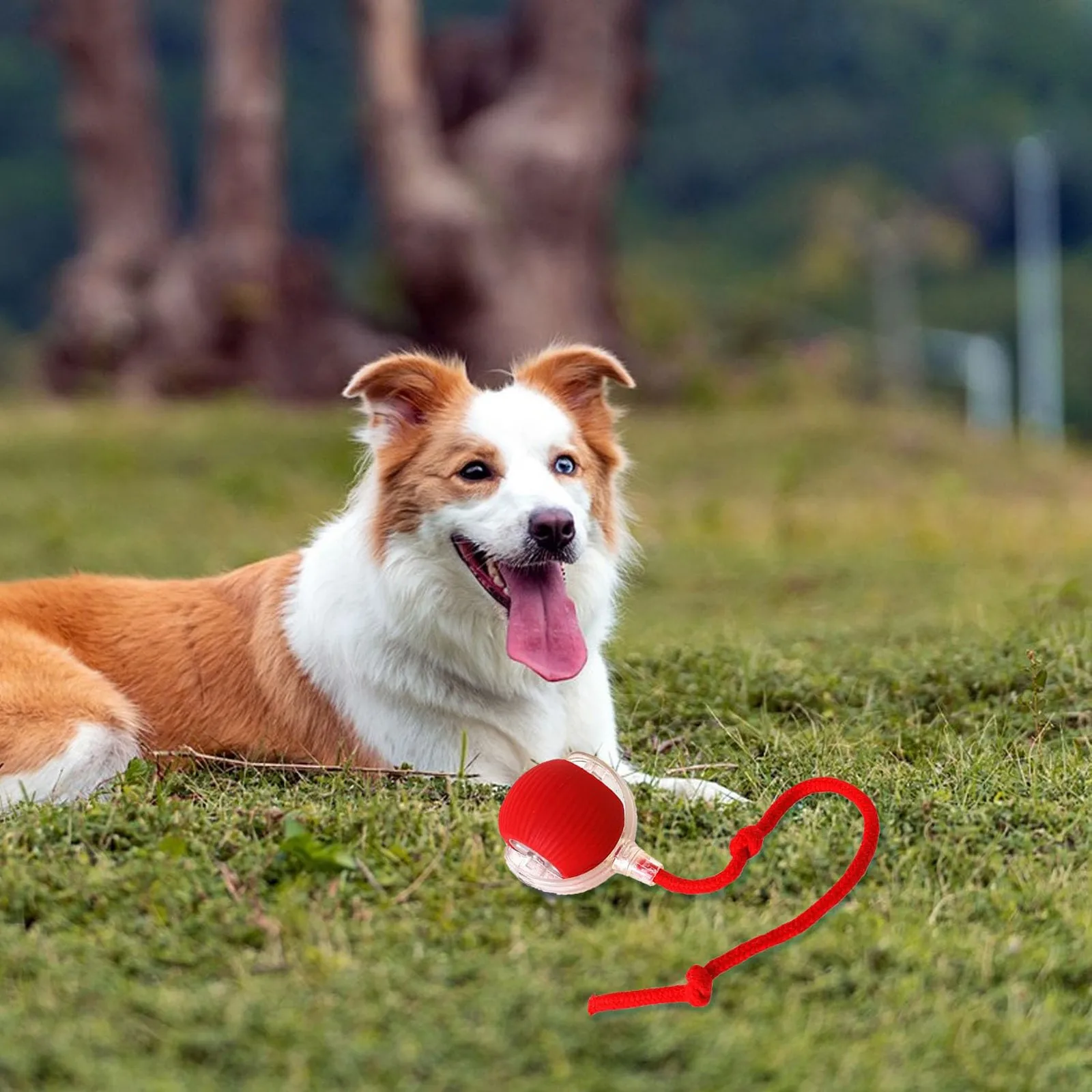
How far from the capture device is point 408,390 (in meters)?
5.22

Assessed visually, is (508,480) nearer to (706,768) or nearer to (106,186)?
(706,768)

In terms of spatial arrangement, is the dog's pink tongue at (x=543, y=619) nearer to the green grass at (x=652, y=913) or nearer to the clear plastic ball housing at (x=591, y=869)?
the green grass at (x=652, y=913)

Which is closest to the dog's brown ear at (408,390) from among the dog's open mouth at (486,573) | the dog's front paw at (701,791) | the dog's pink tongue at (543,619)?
the dog's open mouth at (486,573)

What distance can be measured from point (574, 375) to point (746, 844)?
180 cm

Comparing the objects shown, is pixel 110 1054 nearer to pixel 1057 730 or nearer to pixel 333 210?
pixel 1057 730

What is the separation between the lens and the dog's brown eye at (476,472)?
4.97 metres

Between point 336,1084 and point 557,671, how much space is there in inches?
72.9

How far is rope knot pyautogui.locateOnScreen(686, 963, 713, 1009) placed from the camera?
3594mm

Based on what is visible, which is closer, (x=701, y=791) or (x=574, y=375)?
(x=701, y=791)

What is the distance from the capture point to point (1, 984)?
3688 millimetres

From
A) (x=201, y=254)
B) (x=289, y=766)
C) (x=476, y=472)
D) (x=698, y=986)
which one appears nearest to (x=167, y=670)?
(x=289, y=766)

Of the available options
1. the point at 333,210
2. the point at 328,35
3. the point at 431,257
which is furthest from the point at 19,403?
the point at 333,210

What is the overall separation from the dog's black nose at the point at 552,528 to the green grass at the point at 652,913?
760 mm

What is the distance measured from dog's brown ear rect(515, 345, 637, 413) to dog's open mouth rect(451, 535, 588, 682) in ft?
2.11
